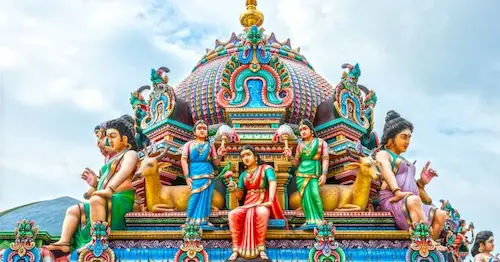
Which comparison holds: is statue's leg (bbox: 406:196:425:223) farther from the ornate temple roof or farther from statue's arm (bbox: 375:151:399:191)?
the ornate temple roof

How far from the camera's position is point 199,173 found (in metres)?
12.4

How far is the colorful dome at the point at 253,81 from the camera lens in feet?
47.7

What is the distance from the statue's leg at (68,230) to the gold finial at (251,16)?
27.3ft

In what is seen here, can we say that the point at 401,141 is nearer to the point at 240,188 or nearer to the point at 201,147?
the point at 240,188

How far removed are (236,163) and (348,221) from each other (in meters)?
2.50

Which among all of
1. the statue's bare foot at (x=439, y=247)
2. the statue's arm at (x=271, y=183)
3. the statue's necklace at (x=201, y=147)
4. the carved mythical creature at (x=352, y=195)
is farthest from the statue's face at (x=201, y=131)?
the statue's bare foot at (x=439, y=247)

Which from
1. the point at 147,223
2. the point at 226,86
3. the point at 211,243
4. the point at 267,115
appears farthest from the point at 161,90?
the point at 211,243

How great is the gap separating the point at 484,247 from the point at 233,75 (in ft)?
19.7

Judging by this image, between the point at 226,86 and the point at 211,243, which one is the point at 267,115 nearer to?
the point at 226,86

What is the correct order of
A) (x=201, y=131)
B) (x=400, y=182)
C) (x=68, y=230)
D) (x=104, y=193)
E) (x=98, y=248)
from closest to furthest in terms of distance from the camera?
(x=98, y=248) → (x=104, y=193) → (x=68, y=230) → (x=400, y=182) → (x=201, y=131)

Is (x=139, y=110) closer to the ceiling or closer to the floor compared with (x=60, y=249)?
closer to the ceiling

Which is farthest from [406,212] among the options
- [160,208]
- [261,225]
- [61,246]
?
[61,246]

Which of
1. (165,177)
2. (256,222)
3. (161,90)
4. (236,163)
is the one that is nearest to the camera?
(256,222)

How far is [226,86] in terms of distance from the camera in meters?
14.7
